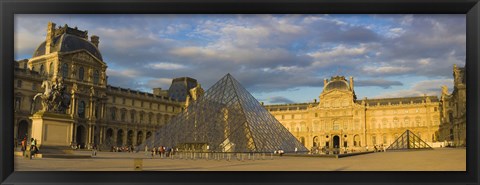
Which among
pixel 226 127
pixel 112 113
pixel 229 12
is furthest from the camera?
pixel 112 113

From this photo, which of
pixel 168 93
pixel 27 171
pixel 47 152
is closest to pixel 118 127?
pixel 168 93

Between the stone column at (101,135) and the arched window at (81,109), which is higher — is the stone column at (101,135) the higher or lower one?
the lower one

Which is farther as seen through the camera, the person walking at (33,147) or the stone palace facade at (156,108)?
the stone palace facade at (156,108)

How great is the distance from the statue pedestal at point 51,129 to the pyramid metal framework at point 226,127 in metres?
8.99

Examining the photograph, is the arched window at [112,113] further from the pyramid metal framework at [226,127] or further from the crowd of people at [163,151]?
the crowd of people at [163,151]

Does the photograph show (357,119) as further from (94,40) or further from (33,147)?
(33,147)

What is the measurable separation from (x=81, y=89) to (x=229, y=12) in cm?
4239

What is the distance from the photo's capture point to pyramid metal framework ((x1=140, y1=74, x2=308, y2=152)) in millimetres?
24188

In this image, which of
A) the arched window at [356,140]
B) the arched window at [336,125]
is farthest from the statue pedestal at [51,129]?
the arched window at [356,140]

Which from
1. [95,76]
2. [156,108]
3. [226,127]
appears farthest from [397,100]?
[226,127]

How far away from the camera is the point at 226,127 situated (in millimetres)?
25344

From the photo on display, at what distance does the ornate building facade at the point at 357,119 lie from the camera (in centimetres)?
6762

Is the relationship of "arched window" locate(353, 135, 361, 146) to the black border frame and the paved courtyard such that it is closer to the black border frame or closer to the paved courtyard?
the paved courtyard

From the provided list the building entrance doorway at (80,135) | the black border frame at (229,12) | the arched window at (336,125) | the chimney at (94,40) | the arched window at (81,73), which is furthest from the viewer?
the arched window at (336,125)
